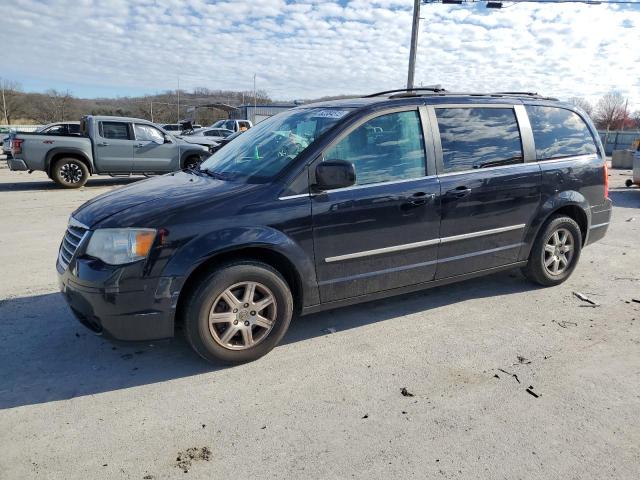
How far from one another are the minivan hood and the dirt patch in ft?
4.83

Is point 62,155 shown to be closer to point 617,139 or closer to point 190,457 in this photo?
point 190,457

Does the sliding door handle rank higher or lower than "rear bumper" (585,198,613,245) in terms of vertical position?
higher

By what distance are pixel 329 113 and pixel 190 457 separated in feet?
8.99

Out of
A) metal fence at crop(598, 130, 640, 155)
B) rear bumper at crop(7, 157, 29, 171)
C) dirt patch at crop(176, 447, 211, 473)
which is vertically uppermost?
metal fence at crop(598, 130, 640, 155)

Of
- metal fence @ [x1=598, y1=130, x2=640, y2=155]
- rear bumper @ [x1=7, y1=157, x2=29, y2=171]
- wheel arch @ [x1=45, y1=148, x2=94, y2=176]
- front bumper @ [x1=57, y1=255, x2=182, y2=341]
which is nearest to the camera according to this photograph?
front bumper @ [x1=57, y1=255, x2=182, y2=341]

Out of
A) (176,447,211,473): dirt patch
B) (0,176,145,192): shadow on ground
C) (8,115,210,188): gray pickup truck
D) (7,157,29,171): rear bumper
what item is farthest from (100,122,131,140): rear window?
(176,447,211,473): dirt patch

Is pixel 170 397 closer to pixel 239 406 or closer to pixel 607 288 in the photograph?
pixel 239 406

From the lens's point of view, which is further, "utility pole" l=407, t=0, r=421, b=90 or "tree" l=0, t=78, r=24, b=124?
"tree" l=0, t=78, r=24, b=124

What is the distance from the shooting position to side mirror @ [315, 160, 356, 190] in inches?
132

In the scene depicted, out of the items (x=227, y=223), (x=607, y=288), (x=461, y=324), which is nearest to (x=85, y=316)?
(x=227, y=223)

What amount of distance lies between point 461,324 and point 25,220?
7458mm

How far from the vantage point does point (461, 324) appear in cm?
413

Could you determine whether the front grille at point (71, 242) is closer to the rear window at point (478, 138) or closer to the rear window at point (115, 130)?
the rear window at point (478, 138)

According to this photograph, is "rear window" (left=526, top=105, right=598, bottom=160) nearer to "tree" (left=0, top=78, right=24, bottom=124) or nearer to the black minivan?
the black minivan
